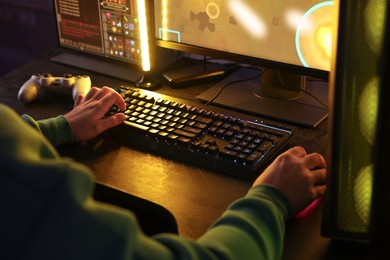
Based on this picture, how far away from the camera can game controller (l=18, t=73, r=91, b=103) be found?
142 centimetres

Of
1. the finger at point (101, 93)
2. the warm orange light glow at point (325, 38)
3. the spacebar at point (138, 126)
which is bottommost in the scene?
the spacebar at point (138, 126)

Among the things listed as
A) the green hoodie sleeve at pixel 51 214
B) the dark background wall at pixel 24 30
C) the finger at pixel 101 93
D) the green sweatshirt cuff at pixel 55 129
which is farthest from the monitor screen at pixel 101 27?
the green hoodie sleeve at pixel 51 214

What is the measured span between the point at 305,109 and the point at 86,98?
0.51 m

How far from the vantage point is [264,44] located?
52.3 inches

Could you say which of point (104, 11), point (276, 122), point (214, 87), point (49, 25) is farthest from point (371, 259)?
point (49, 25)

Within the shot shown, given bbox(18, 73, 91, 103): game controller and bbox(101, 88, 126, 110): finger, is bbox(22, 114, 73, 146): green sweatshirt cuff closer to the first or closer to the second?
bbox(101, 88, 126, 110): finger

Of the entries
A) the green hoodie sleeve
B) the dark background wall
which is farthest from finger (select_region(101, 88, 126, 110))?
the dark background wall

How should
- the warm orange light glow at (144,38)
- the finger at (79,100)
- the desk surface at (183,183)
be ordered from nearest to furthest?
the desk surface at (183,183) → the finger at (79,100) → the warm orange light glow at (144,38)

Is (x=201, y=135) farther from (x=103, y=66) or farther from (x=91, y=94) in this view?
(x=103, y=66)

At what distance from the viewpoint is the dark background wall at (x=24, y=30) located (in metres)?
2.26

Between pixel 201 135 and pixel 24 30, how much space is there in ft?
4.67

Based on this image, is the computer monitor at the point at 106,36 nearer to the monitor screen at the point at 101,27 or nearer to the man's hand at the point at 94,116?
the monitor screen at the point at 101,27

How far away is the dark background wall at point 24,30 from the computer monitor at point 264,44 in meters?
0.92

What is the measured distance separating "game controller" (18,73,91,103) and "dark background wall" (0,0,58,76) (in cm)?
85
